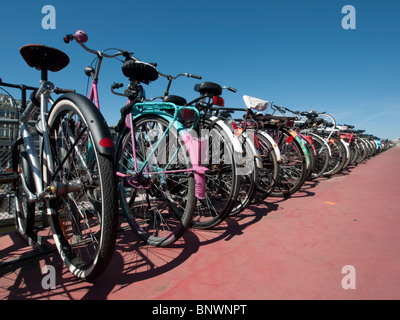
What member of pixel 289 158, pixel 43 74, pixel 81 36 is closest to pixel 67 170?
pixel 43 74

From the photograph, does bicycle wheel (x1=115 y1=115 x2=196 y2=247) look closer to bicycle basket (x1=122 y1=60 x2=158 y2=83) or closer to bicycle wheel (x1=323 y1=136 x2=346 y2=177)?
bicycle basket (x1=122 y1=60 x2=158 y2=83)

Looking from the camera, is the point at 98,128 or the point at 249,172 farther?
the point at 249,172

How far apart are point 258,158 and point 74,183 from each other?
74.6 inches

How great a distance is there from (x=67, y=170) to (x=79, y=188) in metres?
0.28

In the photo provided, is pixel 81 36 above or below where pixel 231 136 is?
above

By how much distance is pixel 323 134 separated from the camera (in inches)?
242

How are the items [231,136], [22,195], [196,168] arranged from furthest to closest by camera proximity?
[231,136] → [22,195] → [196,168]

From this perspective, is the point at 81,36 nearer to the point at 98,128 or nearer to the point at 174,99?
the point at 174,99

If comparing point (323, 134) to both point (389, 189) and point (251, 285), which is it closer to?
point (389, 189)

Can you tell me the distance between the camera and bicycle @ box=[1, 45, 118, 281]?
1078 mm

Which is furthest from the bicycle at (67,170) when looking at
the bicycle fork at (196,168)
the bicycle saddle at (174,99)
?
the bicycle saddle at (174,99)

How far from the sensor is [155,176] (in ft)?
5.99

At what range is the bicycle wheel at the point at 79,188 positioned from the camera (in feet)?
3.52
